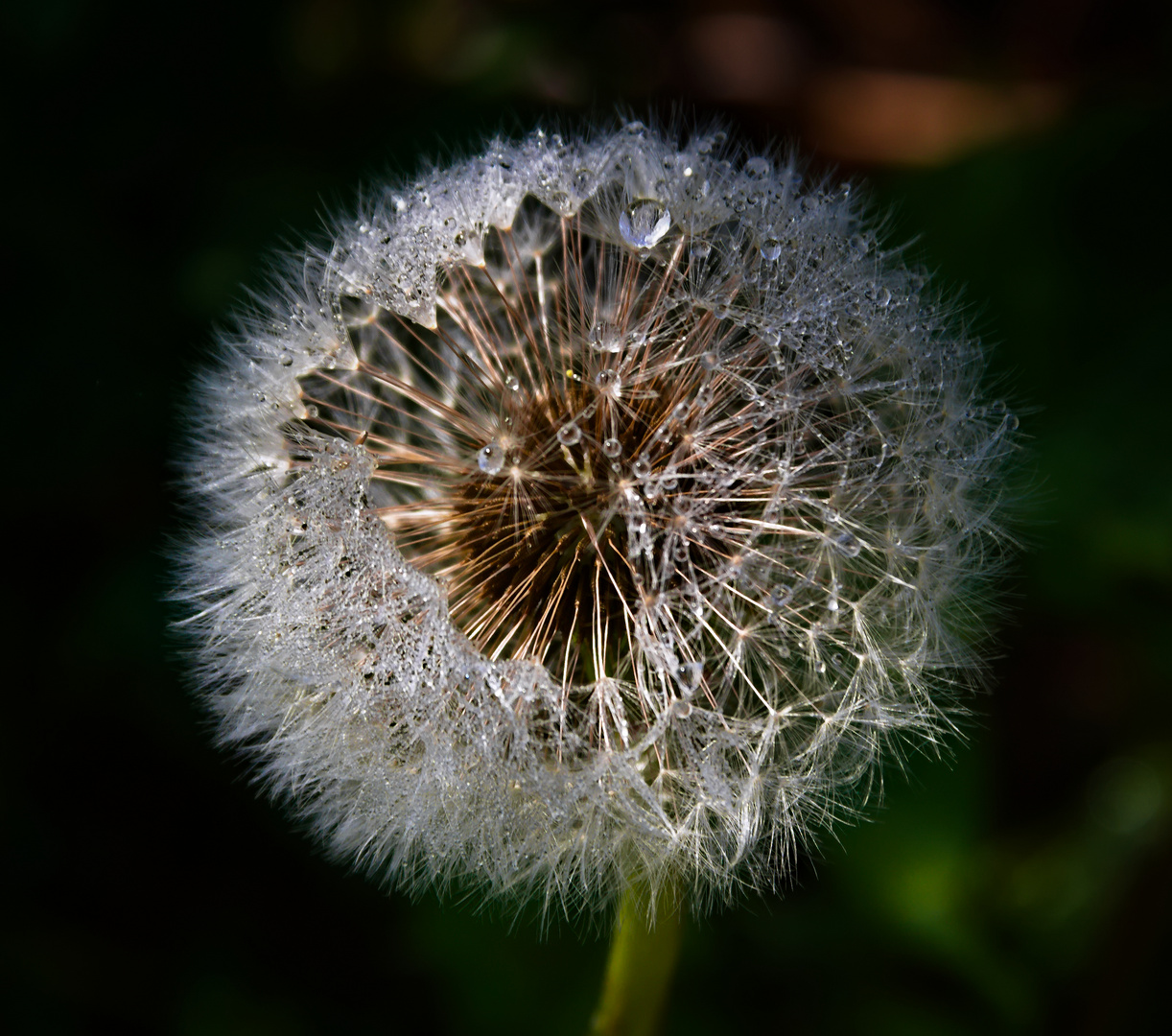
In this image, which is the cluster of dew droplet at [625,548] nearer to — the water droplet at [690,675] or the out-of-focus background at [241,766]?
the water droplet at [690,675]

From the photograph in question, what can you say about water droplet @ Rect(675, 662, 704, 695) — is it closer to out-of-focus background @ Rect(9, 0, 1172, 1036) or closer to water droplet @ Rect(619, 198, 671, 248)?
water droplet @ Rect(619, 198, 671, 248)

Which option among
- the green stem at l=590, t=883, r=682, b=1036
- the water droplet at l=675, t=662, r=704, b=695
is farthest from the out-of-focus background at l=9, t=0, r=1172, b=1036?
the water droplet at l=675, t=662, r=704, b=695

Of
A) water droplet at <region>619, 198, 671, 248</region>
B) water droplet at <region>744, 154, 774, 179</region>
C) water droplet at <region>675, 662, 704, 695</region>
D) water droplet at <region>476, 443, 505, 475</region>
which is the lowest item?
water droplet at <region>675, 662, 704, 695</region>

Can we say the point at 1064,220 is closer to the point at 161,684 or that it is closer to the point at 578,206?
the point at 578,206

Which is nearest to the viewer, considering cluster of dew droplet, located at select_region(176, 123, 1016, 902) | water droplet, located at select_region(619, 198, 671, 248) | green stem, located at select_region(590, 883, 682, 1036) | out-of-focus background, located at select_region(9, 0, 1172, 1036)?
cluster of dew droplet, located at select_region(176, 123, 1016, 902)

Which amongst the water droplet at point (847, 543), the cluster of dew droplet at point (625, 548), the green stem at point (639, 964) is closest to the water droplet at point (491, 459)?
the cluster of dew droplet at point (625, 548)

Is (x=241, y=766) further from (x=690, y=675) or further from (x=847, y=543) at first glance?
(x=847, y=543)

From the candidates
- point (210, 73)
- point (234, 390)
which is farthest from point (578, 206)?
point (210, 73)

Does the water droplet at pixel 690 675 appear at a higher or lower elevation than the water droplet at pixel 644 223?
lower
